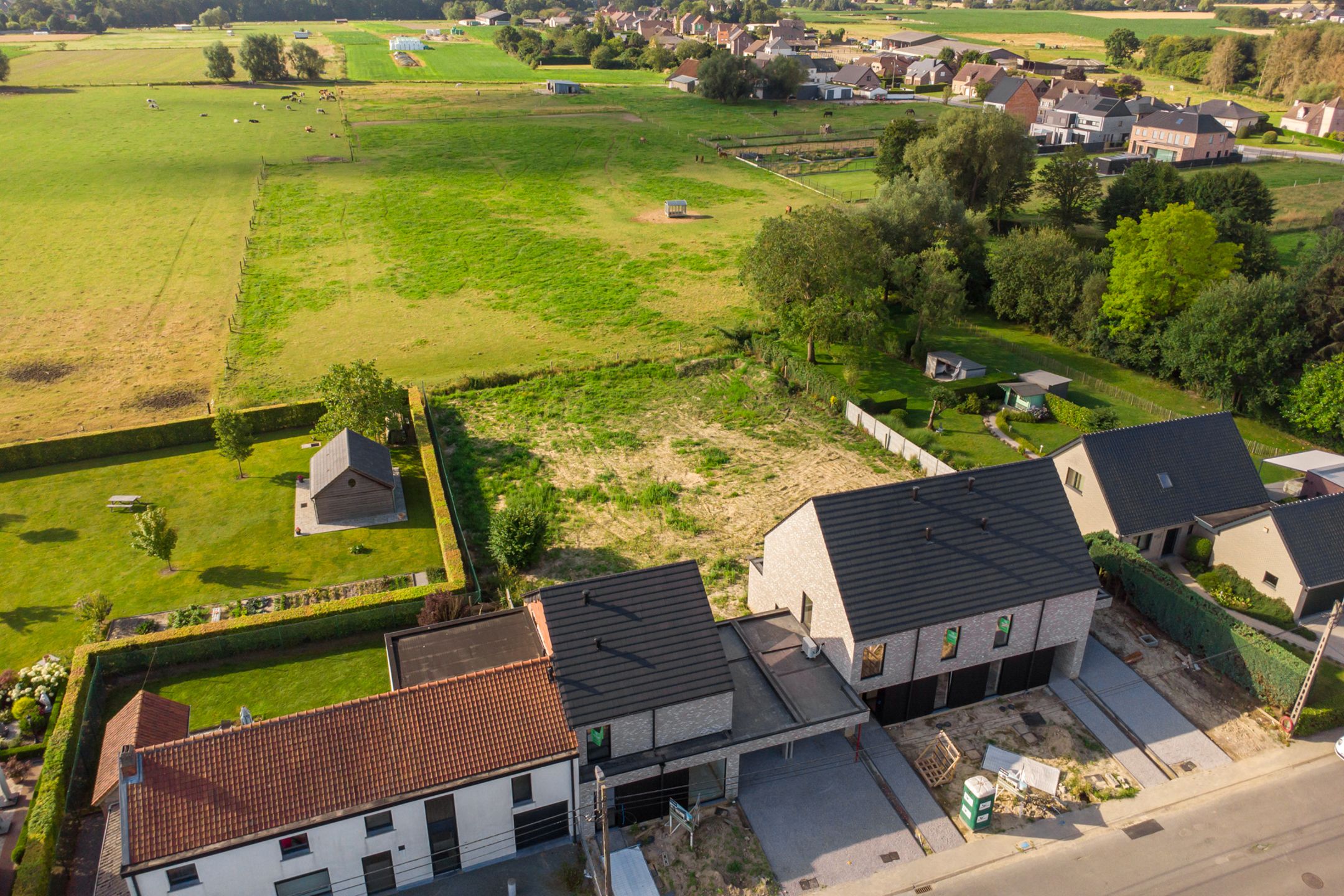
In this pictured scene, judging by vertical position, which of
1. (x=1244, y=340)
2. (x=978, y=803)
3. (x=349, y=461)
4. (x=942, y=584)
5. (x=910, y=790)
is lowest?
(x=910, y=790)

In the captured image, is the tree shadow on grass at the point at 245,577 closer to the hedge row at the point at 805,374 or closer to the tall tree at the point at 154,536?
the tall tree at the point at 154,536

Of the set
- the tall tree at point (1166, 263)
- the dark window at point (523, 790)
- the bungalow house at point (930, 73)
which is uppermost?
the bungalow house at point (930, 73)

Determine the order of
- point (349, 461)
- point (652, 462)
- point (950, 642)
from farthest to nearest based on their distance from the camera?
point (652, 462), point (349, 461), point (950, 642)

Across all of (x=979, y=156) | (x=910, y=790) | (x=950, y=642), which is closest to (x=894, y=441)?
(x=950, y=642)

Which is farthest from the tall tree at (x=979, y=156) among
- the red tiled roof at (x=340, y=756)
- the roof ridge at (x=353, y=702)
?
the red tiled roof at (x=340, y=756)

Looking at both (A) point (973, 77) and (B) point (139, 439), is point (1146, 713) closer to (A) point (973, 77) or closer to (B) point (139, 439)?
(B) point (139, 439)

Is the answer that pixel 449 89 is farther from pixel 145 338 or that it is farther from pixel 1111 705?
pixel 1111 705

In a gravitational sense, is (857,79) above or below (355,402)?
above
